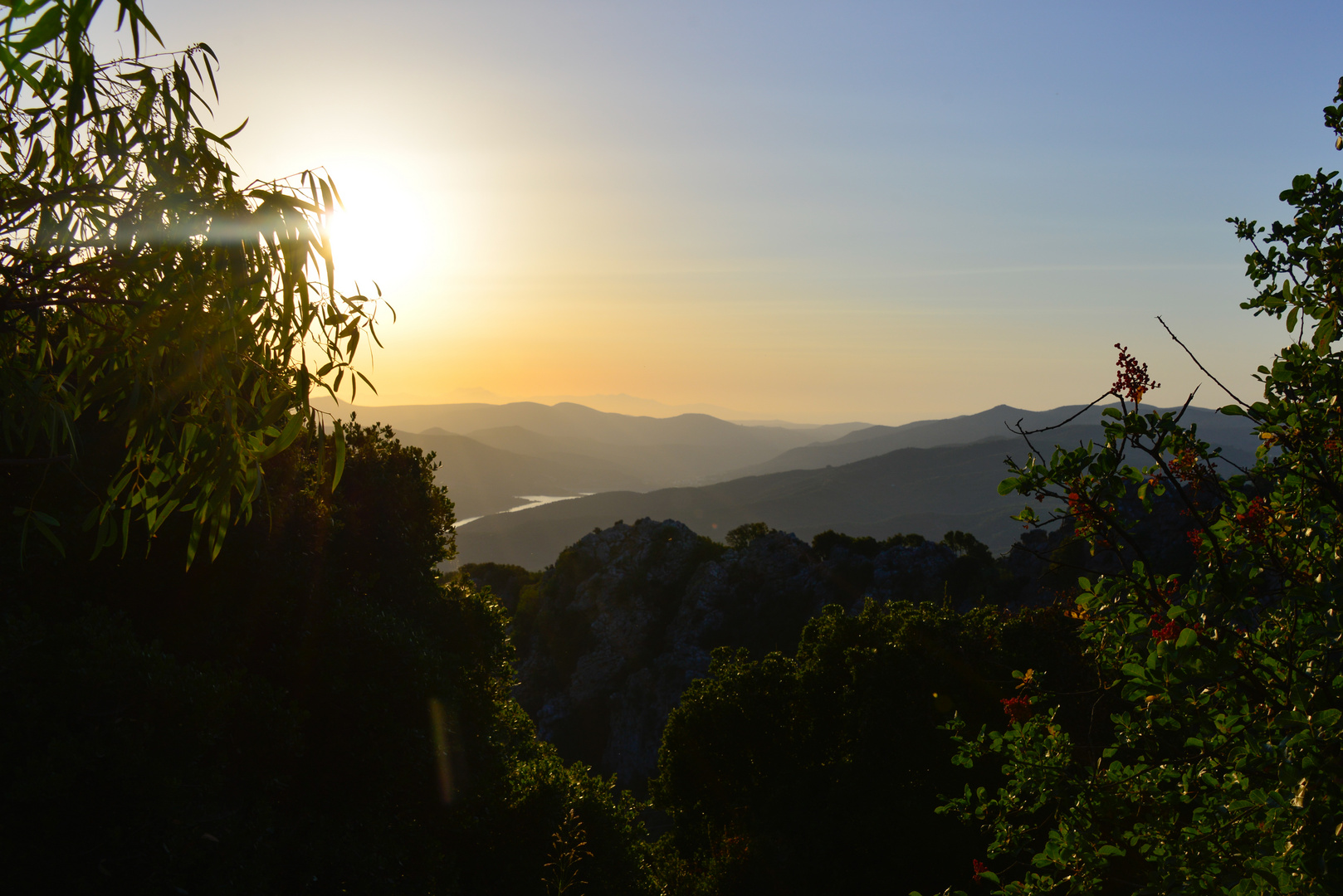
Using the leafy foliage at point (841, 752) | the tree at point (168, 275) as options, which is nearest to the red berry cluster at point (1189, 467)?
the tree at point (168, 275)

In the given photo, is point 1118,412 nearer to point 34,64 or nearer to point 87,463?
point 34,64

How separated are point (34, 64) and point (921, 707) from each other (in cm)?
1843

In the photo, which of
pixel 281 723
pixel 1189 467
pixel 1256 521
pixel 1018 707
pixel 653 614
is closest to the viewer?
pixel 1256 521

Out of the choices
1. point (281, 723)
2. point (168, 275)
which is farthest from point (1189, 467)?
point (281, 723)

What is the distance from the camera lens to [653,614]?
54.0m

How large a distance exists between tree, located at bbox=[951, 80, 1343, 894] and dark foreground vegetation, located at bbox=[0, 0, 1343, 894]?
0.11 feet

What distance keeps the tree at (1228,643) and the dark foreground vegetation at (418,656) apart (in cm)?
3

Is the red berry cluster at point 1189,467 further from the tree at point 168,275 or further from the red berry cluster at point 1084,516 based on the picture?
the tree at point 168,275

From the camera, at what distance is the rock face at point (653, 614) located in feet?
155

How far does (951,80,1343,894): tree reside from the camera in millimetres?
3822

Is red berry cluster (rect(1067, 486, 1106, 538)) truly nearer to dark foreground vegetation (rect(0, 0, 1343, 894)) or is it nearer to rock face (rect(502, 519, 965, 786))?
dark foreground vegetation (rect(0, 0, 1343, 894))

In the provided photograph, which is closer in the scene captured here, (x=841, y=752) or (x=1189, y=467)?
(x=1189, y=467)

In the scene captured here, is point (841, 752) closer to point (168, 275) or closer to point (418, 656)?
point (418, 656)

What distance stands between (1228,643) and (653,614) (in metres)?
51.7
